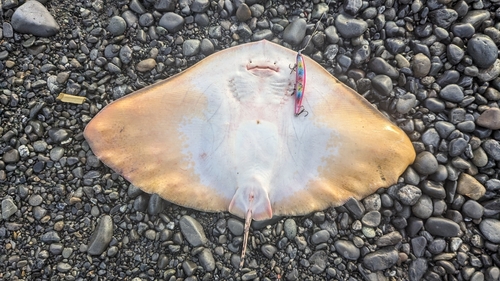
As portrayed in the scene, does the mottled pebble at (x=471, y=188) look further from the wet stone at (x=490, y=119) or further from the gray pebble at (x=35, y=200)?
the gray pebble at (x=35, y=200)

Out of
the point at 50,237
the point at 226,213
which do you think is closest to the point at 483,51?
the point at 226,213

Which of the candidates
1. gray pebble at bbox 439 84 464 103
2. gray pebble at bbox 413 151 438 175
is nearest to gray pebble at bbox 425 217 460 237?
gray pebble at bbox 413 151 438 175

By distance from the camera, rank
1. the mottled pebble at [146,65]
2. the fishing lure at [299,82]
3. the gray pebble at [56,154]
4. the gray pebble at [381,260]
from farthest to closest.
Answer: the mottled pebble at [146,65]
the gray pebble at [56,154]
the gray pebble at [381,260]
the fishing lure at [299,82]

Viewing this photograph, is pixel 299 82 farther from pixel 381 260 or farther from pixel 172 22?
pixel 381 260

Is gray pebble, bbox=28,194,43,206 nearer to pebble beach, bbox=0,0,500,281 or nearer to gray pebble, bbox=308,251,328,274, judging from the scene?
pebble beach, bbox=0,0,500,281

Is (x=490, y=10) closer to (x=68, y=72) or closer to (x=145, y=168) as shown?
(x=145, y=168)

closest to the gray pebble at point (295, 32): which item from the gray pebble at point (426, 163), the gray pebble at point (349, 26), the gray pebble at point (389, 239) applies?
the gray pebble at point (349, 26)
